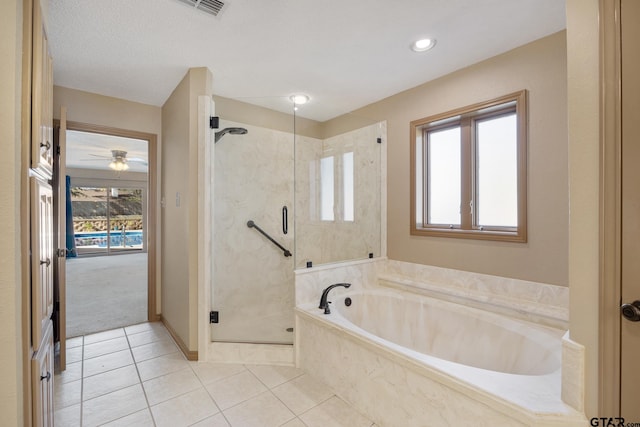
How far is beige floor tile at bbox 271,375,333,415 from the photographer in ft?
5.89

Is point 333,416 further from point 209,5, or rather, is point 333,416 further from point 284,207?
point 209,5

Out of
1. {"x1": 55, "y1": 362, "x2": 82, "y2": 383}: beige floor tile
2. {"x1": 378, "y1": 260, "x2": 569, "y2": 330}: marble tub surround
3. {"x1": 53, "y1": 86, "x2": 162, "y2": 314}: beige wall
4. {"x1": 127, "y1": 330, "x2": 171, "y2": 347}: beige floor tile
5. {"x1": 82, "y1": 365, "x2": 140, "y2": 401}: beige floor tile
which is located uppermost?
{"x1": 53, "y1": 86, "x2": 162, "y2": 314}: beige wall

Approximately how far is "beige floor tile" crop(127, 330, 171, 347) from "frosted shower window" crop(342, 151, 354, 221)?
2222 millimetres

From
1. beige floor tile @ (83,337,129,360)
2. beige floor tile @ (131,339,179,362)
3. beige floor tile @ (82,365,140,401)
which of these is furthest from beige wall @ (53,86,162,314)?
beige floor tile @ (82,365,140,401)

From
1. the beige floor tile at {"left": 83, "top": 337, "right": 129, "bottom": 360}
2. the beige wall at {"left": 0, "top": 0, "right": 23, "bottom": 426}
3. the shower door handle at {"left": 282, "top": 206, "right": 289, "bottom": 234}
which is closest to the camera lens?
the beige wall at {"left": 0, "top": 0, "right": 23, "bottom": 426}

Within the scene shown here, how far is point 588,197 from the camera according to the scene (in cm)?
106

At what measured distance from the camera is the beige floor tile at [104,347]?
8.05 feet

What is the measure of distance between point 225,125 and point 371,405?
2564mm

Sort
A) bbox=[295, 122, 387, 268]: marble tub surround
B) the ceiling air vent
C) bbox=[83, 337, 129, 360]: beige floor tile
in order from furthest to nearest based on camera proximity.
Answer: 1. bbox=[295, 122, 387, 268]: marble tub surround
2. bbox=[83, 337, 129, 360]: beige floor tile
3. the ceiling air vent

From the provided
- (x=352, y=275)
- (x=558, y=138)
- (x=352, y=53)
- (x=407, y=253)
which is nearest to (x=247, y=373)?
(x=352, y=275)

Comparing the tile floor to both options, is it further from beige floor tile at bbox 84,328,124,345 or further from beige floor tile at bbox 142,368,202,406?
beige floor tile at bbox 84,328,124,345

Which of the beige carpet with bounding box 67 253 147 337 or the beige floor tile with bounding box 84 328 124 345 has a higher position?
the beige carpet with bounding box 67 253 147 337

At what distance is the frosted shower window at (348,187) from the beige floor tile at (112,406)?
7.52 ft

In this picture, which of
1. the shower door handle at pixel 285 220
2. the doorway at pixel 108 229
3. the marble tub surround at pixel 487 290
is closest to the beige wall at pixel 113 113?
the doorway at pixel 108 229
